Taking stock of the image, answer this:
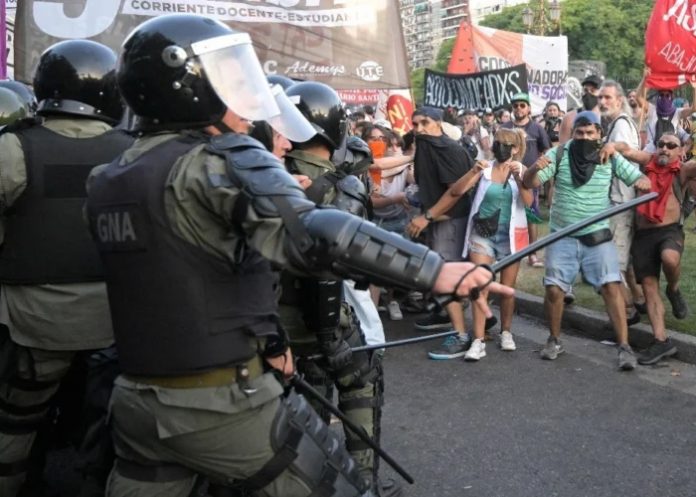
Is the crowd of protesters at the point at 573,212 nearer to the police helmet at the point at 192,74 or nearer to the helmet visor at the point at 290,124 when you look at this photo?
the helmet visor at the point at 290,124

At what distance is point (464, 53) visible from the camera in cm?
1680

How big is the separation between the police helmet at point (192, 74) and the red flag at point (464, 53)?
14562mm

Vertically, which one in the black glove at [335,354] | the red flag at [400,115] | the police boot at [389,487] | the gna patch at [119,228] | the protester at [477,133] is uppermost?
the gna patch at [119,228]

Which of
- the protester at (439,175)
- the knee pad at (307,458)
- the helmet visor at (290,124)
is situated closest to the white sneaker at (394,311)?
the protester at (439,175)

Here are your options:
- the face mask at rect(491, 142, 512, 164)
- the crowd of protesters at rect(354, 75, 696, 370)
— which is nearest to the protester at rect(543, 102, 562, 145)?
the crowd of protesters at rect(354, 75, 696, 370)

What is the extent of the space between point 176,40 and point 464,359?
4680mm

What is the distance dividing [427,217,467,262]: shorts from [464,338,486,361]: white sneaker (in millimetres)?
915

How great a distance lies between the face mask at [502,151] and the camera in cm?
671

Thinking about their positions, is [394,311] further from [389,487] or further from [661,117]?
[389,487]

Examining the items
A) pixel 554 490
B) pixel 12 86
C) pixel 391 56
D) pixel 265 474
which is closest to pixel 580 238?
pixel 391 56

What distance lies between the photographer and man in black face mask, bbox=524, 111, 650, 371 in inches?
246

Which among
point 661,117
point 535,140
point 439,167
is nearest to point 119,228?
point 439,167

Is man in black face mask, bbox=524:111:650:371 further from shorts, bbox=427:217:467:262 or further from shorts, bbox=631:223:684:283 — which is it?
shorts, bbox=427:217:467:262

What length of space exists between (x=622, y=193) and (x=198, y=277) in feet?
16.0
